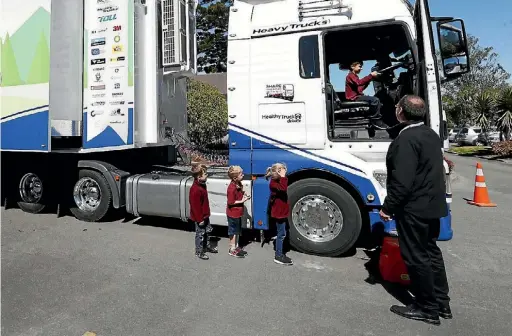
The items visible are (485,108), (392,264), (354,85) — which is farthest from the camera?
(485,108)

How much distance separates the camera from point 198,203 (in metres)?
4.81

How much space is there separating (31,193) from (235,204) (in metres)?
4.54

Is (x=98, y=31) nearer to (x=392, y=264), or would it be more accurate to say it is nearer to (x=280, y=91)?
(x=280, y=91)

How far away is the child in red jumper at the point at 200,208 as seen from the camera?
15.8ft

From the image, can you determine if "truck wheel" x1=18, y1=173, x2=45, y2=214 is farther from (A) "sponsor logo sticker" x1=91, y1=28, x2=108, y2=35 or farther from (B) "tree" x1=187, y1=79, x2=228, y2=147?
(B) "tree" x1=187, y1=79, x2=228, y2=147

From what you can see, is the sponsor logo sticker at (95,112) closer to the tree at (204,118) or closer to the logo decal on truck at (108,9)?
the logo decal on truck at (108,9)

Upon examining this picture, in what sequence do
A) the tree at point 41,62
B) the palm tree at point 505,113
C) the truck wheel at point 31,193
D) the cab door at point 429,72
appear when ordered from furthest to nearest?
the palm tree at point 505,113, the truck wheel at point 31,193, the tree at point 41,62, the cab door at point 429,72

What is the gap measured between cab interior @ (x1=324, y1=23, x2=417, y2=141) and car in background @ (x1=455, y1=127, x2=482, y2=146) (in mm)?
32742

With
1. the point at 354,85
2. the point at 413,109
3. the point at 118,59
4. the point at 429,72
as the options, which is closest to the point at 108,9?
the point at 118,59

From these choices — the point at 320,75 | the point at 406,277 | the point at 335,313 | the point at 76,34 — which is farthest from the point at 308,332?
the point at 76,34

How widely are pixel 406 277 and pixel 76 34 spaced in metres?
5.93

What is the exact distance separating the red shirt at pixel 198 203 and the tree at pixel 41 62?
298cm

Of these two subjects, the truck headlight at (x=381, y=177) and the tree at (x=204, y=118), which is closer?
the truck headlight at (x=381, y=177)

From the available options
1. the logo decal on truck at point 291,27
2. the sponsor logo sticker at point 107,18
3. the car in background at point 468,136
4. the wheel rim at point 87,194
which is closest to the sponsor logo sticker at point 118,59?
the sponsor logo sticker at point 107,18
